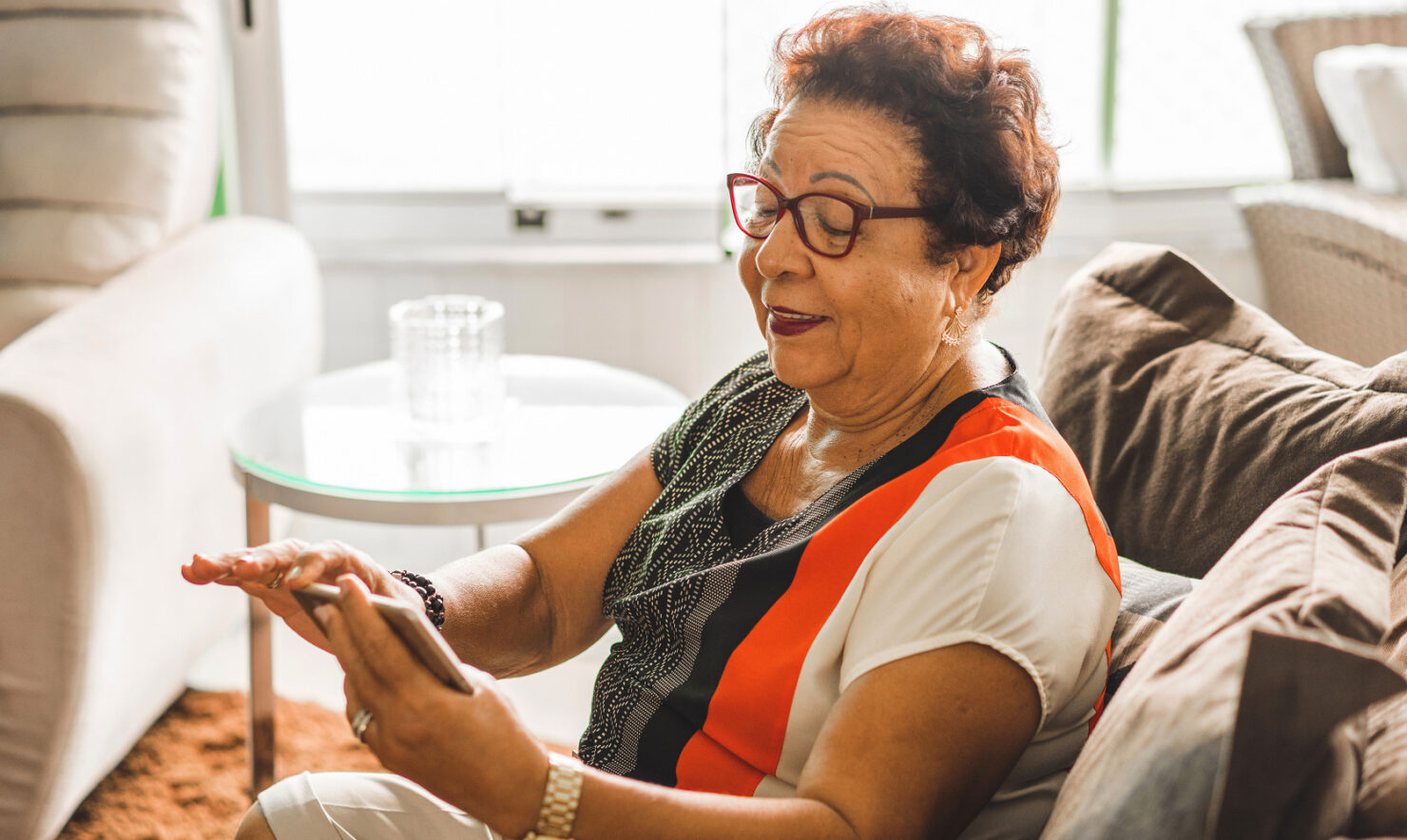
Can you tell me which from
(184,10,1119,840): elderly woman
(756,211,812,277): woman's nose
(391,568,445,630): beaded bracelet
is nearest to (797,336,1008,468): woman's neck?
(184,10,1119,840): elderly woman

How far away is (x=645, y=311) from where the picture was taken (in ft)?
8.70

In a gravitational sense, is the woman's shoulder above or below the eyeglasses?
below

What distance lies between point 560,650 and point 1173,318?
72 centimetres

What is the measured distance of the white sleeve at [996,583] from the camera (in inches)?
33.2

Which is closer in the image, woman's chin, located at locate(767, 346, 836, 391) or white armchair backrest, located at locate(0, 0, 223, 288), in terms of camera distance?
A: woman's chin, located at locate(767, 346, 836, 391)

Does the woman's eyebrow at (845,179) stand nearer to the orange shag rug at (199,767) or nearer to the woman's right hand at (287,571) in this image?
the woman's right hand at (287,571)

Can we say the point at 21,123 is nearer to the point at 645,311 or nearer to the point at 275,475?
the point at 275,475

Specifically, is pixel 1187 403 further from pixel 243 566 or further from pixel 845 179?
pixel 243 566

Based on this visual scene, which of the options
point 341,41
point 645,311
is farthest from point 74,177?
point 645,311

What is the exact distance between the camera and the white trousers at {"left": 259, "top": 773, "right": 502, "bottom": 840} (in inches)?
40.2

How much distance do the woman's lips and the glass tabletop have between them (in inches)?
21.2

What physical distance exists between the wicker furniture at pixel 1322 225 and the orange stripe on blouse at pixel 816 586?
1301 millimetres

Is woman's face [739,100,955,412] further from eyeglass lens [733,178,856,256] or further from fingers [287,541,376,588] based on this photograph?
fingers [287,541,376,588]

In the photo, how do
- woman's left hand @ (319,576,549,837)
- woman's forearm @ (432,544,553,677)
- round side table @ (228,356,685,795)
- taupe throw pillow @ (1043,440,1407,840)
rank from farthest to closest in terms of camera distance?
round side table @ (228,356,685,795) → woman's forearm @ (432,544,553,677) → woman's left hand @ (319,576,549,837) → taupe throw pillow @ (1043,440,1407,840)
